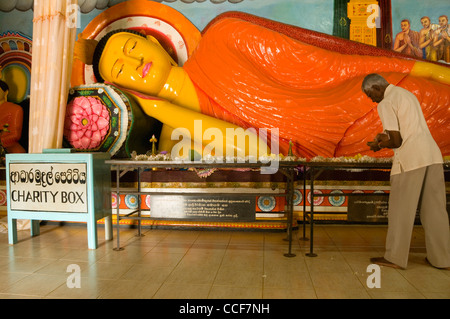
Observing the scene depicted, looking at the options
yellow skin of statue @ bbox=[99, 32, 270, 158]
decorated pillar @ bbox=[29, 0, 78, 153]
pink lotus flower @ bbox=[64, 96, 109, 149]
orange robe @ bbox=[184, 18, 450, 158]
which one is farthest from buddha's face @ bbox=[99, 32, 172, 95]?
decorated pillar @ bbox=[29, 0, 78, 153]

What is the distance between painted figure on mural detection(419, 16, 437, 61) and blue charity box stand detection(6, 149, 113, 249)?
11.8 feet

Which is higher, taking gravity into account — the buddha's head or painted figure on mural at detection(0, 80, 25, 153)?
the buddha's head

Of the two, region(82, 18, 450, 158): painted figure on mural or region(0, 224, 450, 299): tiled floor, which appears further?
region(82, 18, 450, 158): painted figure on mural

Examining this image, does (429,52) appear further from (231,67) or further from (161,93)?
(161,93)

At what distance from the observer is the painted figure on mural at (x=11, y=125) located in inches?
162

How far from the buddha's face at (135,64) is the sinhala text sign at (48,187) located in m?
1.48

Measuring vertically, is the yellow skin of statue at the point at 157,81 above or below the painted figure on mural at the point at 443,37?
below

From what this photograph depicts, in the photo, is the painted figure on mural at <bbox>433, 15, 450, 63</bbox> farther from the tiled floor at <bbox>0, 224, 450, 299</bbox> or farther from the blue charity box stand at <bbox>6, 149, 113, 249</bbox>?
the blue charity box stand at <bbox>6, 149, 113, 249</bbox>

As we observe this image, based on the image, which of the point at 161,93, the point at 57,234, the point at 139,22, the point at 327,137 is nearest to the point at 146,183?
the point at 57,234

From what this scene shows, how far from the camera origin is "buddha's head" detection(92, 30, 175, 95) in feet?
12.6

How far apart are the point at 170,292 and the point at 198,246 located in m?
0.84

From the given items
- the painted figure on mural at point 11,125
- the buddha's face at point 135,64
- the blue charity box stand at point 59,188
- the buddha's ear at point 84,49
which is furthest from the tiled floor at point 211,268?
the buddha's ear at point 84,49

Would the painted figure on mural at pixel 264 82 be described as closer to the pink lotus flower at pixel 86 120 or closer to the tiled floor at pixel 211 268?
the pink lotus flower at pixel 86 120

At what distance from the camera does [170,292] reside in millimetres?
1859
